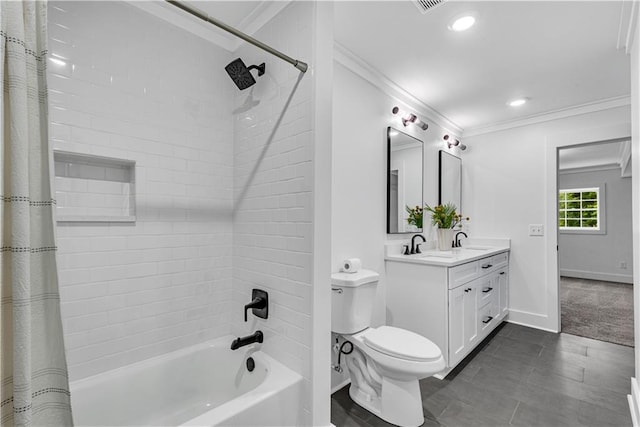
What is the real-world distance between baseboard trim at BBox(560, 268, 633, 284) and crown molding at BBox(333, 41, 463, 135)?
17.5 ft

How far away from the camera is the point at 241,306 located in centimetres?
192

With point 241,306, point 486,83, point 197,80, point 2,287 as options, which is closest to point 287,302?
point 241,306

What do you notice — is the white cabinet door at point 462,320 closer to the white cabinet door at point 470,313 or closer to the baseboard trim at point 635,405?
the white cabinet door at point 470,313

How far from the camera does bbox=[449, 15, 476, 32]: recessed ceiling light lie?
1859 millimetres

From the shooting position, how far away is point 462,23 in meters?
1.91

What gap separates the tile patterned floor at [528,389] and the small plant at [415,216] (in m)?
1.28

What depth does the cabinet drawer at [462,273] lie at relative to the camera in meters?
2.32

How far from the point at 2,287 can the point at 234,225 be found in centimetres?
132

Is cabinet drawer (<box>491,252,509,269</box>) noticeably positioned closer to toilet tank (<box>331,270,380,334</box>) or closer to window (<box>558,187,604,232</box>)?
toilet tank (<box>331,270,380,334</box>)

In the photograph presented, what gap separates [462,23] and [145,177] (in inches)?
83.6

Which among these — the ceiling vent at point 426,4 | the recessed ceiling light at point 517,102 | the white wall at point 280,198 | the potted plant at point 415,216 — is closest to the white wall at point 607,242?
the recessed ceiling light at point 517,102

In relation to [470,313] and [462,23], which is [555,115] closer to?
[462,23]

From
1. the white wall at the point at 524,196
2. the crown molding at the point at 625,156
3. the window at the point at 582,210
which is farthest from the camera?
the window at the point at 582,210

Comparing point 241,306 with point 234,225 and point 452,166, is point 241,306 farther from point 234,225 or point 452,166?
point 452,166
